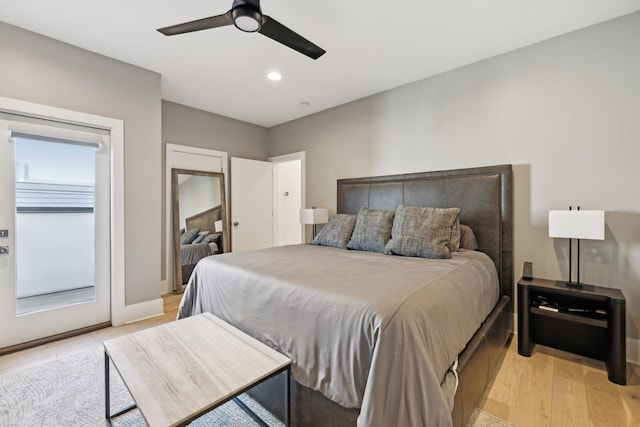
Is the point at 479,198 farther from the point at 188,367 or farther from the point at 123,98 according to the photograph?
the point at 123,98

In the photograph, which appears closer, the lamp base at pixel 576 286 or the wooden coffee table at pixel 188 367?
the wooden coffee table at pixel 188 367

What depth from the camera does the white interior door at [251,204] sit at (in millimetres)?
4633

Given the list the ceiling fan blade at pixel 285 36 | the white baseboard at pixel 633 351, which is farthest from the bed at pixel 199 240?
the white baseboard at pixel 633 351

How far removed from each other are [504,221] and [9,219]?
4.40m

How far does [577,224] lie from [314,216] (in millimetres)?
2749

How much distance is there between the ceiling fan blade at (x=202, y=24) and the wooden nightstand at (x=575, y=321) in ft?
9.66

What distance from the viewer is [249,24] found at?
1.75 meters

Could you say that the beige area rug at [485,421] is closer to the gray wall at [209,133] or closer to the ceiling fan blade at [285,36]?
the ceiling fan blade at [285,36]

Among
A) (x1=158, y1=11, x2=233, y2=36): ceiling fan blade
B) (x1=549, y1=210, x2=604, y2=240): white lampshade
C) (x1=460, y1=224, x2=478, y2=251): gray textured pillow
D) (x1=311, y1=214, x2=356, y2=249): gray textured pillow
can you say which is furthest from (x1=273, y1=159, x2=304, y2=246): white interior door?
(x1=549, y1=210, x2=604, y2=240): white lampshade

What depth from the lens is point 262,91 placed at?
12.0ft

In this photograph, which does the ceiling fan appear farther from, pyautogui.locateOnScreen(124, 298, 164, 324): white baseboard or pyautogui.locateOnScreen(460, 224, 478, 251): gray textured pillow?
pyautogui.locateOnScreen(124, 298, 164, 324): white baseboard

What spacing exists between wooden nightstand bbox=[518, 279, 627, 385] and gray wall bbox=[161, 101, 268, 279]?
13.5 ft

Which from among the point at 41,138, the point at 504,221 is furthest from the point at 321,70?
the point at 41,138

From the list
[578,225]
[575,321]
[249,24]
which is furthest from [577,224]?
[249,24]
